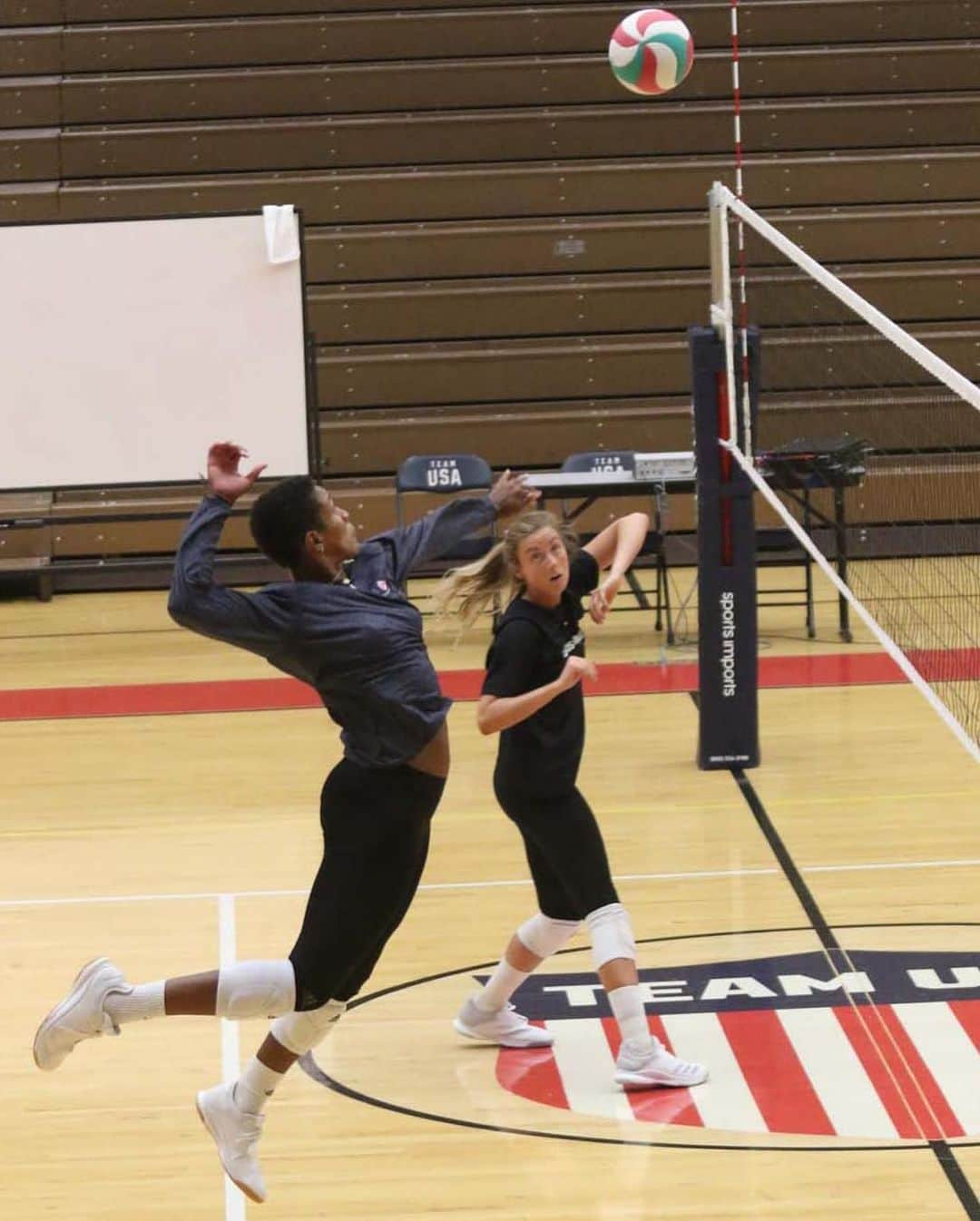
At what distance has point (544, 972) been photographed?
21.1ft

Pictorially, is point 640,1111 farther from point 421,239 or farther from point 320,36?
Answer: point 320,36

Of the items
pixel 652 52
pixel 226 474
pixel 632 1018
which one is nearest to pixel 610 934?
pixel 632 1018

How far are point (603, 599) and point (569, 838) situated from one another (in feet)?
2.09

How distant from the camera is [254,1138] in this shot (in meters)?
4.68

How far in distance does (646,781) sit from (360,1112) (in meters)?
3.97

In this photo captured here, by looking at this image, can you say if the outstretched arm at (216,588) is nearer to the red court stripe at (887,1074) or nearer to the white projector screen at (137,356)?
the red court stripe at (887,1074)

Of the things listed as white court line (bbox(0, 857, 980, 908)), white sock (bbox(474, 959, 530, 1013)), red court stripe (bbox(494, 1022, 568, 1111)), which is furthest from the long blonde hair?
white court line (bbox(0, 857, 980, 908))

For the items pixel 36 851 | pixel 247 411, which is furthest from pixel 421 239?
pixel 36 851

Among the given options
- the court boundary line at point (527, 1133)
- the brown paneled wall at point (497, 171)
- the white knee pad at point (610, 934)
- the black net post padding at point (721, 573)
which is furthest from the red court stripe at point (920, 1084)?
the brown paneled wall at point (497, 171)

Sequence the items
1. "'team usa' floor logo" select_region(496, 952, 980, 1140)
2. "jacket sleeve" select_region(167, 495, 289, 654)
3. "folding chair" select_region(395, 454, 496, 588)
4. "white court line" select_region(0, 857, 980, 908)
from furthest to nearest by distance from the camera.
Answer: "folding chair" select_region(395, 454, 496, 588) < "white court line" select_region(0, 857, 980, 908) < "'team usa' floor logo" select_region(496, 952, 980, 1140) < "jacket sleeve" select_region(167, 495, 289, 654)

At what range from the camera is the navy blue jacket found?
4480 mm

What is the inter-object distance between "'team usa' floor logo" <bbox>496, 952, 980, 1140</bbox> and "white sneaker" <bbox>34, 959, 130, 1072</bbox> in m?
1.22

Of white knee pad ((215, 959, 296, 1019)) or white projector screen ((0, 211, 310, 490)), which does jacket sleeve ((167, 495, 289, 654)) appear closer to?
white knee pad ((215, 959, 296, 1019))

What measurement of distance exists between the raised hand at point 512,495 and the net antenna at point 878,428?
1589mm
